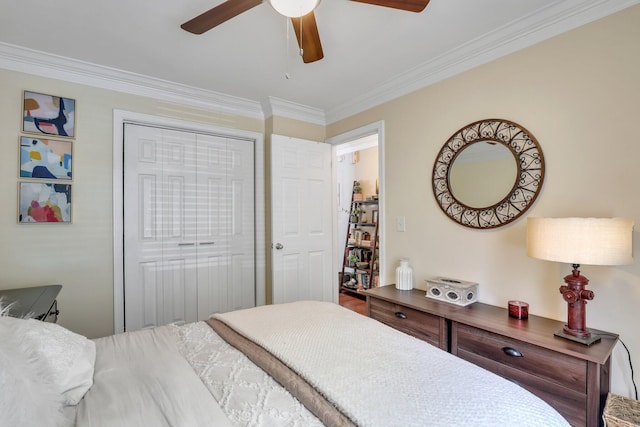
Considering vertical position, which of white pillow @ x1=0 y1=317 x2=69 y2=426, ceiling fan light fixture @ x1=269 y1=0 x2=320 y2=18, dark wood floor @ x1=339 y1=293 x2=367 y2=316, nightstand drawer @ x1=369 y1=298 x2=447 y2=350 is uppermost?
ceiling fan light fixture @ x1=269 y1=0 x2=320 y2=18

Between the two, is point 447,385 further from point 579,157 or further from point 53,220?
point 53,220

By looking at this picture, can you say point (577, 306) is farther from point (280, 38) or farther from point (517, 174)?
point (280, 38)

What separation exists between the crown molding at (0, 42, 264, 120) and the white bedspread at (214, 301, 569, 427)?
2.23 m

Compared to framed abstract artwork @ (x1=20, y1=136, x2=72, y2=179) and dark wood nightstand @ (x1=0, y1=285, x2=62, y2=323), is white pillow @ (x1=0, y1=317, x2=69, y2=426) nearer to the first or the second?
dark wood nightstand @ (x1=0, y1=285, x2=62, y2=323)

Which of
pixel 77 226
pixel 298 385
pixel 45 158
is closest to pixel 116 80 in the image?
pixel 45 158

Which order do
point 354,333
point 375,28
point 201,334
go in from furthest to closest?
point 375,28, point 201,334, point 354,333

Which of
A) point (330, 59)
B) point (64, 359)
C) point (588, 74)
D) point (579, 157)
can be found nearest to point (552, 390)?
point (579, 157)

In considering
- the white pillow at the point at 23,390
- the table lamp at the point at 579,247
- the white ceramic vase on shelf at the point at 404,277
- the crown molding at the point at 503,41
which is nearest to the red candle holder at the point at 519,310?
the table lamp at the point at 579,247

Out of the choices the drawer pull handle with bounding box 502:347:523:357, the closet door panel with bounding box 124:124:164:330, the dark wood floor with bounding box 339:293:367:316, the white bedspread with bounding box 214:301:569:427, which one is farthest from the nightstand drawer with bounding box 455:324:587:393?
the closet door panel with bounding box 124:124:164:330

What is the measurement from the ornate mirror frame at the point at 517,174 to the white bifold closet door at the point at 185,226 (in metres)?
1.91

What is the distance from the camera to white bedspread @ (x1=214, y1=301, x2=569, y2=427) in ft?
2.72

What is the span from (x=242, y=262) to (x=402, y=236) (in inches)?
64.2

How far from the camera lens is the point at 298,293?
125 inches

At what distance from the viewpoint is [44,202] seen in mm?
2197
